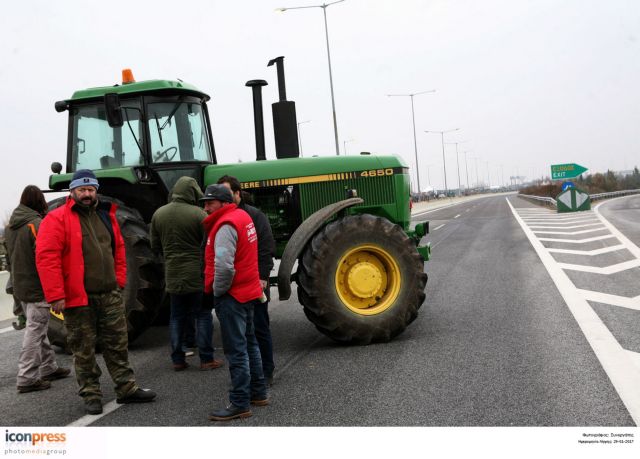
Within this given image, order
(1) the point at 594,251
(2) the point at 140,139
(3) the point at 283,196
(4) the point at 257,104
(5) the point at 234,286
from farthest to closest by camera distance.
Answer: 1. (1) the point at 594,251
2. (4) the point at 257,104
3. (3) the point at 283,196
4. (2) the point at 140,139
5. (5) the point at 234,286

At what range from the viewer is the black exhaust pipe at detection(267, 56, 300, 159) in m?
7.88

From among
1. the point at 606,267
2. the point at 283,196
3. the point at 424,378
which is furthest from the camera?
the point at 606,267

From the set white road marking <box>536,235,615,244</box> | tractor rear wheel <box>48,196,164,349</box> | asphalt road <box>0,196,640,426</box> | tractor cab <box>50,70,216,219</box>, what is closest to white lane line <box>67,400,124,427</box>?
asphalt road <box>0,196,640,426</box>

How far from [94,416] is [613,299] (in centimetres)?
650

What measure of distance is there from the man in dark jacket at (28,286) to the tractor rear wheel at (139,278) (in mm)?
613

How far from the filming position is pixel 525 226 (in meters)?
22.7

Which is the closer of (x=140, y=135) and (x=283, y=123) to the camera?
(x=140, y=135)

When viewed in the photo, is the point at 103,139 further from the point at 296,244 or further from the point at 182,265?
the point at 296,244

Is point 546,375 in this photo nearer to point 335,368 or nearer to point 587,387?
point 587,387

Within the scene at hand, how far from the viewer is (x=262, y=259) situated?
17.5 ft

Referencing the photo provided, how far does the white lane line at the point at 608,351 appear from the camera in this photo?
4.53 metres

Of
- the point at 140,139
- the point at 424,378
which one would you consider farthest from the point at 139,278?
the point at 424,378

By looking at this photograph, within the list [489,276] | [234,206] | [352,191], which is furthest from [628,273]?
[234,206]

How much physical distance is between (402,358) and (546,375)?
4.44 feet
